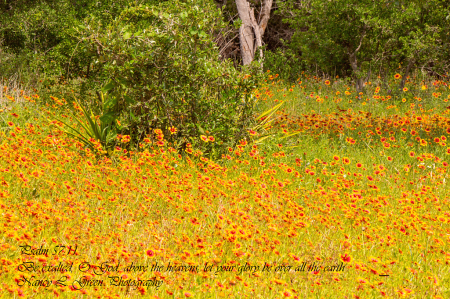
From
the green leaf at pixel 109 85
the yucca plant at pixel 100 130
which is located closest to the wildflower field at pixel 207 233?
the yucca plant at pixel 100 130

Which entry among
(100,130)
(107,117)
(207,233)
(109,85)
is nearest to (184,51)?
(109,85)

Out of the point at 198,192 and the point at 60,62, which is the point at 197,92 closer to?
the point at 198,192

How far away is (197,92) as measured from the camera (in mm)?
5586

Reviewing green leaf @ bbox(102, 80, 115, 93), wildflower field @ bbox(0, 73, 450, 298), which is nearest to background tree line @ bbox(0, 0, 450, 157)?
green leaf @ bbox(102, 80, 115, 93)

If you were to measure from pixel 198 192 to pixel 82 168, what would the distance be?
121cm

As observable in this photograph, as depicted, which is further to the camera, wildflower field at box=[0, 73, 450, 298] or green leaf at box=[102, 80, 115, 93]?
green leaf at box=[102, 80, 115, 93]

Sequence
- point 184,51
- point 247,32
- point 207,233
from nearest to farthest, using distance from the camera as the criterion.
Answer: point 207,233 < point 184,51 < point 247,32

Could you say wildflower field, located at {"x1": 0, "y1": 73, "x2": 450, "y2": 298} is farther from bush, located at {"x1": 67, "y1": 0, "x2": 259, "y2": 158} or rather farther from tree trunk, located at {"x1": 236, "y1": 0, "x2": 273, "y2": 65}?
tree trunk, located at {"x1": 236, "y1": 0, "x2": 273, "y2": 65}

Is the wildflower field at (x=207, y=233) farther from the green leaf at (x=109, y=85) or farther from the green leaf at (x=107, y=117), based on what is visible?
the green leaf at (x=109, y=85)

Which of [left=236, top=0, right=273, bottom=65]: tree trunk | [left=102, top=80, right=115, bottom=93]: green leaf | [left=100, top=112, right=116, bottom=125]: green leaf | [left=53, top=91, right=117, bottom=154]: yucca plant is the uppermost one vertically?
[left=102, top=80, right=115, bottom=93]: green leaf

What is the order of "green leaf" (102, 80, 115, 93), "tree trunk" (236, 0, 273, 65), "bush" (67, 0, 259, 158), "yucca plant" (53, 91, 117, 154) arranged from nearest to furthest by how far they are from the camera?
"bush" (67, 0, 259, 158)
"green leaf" (102, 80, 115, 93)
"yucca plant" (53, 91, 117, 154)
"tree trunk" (236, 0, 273, 65)

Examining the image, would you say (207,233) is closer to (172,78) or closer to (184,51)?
(172,78)

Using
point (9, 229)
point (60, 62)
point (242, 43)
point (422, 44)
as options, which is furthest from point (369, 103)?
point (9, 229)

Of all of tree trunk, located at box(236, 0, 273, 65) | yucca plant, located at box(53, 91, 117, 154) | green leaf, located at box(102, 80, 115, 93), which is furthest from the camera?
tree trunk, located at box(236, 0, 273, 65)
